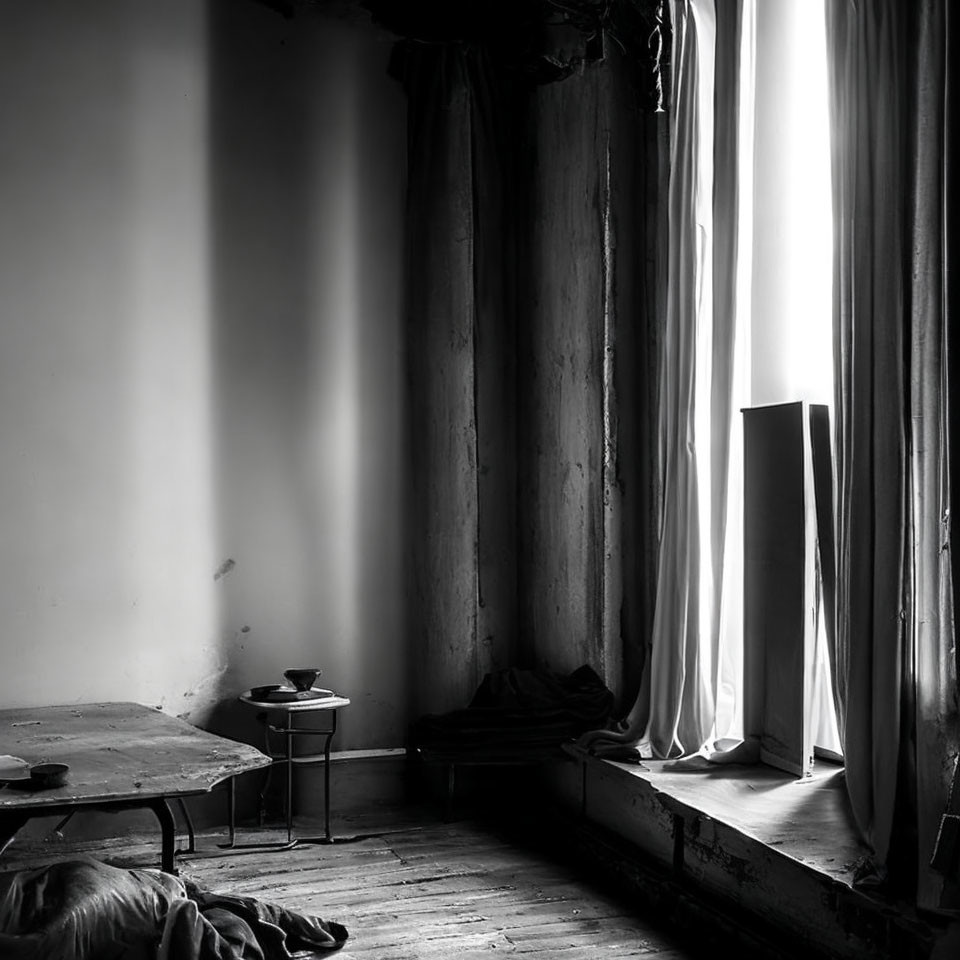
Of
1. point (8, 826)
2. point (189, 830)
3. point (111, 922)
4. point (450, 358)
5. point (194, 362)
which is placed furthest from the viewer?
point (450, 358)

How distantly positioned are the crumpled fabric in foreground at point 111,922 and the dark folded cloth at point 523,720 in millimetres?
1545

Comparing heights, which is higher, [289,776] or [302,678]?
[302,678]

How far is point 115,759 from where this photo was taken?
150 inches

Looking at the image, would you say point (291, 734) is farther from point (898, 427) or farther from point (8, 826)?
point (898, 427)

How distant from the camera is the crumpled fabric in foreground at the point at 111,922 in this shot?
3117mm

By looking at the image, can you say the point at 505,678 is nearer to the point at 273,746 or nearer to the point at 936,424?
the point at 273,746

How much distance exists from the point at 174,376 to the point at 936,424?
3.19 metres

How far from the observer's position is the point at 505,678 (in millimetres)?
5352

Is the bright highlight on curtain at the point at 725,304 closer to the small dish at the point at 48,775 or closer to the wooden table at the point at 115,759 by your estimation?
the wooden table at the point at 115,759

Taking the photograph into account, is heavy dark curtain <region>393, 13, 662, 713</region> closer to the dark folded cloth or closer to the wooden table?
the dark folded cloth

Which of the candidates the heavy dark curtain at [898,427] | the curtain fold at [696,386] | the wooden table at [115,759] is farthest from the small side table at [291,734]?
the heavy dark curtain at [898,427]

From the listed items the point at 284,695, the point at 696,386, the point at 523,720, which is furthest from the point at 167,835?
the point at 696,386

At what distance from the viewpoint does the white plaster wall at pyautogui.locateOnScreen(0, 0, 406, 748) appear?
495 cm

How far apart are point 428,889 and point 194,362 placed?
2374 millimetres
